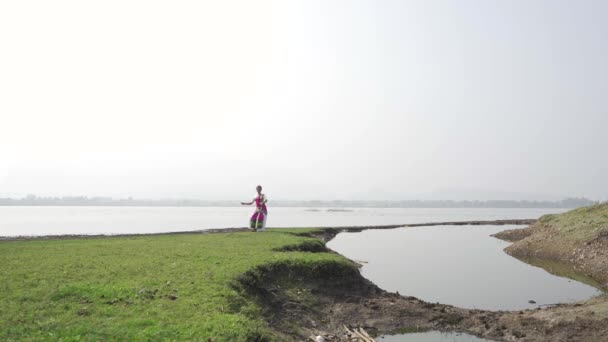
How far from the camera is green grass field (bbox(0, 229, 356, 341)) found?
1069 centimetres

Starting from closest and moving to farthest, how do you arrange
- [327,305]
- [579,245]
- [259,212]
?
[327,305]
[579,245]
[259,212]

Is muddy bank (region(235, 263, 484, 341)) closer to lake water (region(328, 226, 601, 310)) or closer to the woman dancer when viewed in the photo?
lake water (region(328, 226, 601, 310))

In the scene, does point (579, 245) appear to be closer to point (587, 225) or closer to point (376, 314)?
point (587, 225)

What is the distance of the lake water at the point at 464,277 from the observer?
2128 centimetres

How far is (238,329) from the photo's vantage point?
1145 centimetres

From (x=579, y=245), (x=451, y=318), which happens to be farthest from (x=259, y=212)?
(x=579, y=245)

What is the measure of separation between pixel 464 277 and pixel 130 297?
69.8 feet

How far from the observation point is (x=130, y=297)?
1312 cm

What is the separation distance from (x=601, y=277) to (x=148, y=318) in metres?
25.2

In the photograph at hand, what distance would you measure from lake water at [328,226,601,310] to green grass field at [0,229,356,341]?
6.07 m

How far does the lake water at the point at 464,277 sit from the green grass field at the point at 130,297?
6073mm

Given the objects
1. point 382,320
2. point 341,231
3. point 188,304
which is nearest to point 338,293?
point 382,320

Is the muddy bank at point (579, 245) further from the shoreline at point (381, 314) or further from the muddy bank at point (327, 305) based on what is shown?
the muddy bank at point (327, 305)

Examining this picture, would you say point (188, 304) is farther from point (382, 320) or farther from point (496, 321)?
point (496, 321)
